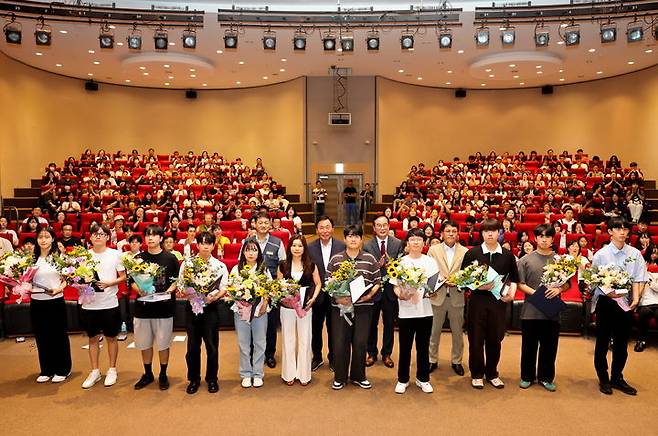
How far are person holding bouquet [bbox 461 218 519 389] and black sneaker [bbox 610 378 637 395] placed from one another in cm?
101

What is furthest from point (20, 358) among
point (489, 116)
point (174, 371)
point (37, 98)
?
point (489, 116)

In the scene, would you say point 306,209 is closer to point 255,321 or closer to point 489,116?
point 489,116

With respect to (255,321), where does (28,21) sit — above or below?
above

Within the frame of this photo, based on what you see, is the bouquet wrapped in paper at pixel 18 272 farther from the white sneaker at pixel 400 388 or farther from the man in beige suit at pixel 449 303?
the man in beige suit at pixel 449 303

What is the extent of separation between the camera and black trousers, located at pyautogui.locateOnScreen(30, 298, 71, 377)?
4.61 meters

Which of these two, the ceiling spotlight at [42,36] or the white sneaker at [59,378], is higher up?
the ceiling spotlight at [42,36]

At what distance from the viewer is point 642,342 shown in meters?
5.55

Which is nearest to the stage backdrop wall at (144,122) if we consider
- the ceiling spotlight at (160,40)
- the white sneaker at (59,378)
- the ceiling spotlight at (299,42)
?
the ceiling spotlight at (299,42)

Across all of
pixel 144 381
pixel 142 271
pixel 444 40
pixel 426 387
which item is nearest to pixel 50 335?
pixel 144 381

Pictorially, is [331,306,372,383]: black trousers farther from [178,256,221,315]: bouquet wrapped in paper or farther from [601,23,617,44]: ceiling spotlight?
[601,23,617,44]: ceiling spotlight

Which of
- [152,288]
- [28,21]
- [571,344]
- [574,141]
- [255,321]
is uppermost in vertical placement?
[28,21]

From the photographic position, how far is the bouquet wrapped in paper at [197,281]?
414cm

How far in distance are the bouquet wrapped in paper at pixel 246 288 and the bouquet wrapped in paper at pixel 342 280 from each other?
551mm

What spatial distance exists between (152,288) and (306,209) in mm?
12604
